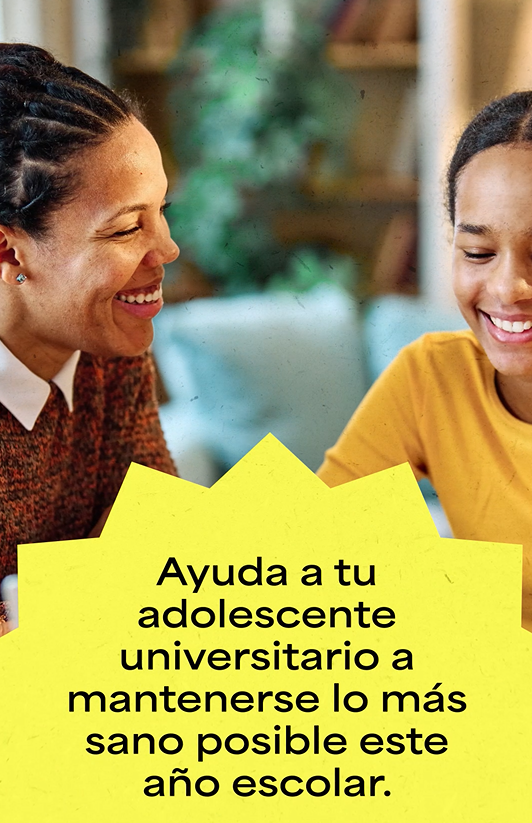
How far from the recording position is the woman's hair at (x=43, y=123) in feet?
1.97

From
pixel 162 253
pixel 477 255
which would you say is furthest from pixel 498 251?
pixel 162 253

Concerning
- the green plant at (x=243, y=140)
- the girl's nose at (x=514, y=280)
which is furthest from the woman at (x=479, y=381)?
the green plant at (x=243, y=140)

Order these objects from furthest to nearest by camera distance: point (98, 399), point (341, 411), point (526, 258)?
point (98, 399) < point (341, 411) < point (526, 258)

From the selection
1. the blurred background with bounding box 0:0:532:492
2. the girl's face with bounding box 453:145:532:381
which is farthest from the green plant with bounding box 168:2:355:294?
the girl's face with bounding box 453:145:532:381

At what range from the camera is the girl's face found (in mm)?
589

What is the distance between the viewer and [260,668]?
2.05 ft

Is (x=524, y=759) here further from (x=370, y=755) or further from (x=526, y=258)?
(x=526, y=258)

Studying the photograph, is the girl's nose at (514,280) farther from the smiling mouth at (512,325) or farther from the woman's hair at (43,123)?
the woman's hair at (43,123)

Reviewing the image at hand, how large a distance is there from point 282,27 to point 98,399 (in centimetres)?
36

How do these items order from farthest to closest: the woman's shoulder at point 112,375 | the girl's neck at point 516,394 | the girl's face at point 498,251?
the woman's shoulder at point 112,375 < the girl's neck at point 516,394 < the girl's face at point 498,251

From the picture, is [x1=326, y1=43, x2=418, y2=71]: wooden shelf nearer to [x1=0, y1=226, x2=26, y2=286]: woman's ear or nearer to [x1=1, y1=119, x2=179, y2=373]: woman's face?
[x1=1, y1=119, x2=179, y2=373]: woman's face

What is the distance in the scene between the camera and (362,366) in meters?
0.70

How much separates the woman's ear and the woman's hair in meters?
0.02

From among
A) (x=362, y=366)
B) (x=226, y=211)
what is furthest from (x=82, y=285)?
(x=362, y=366)
